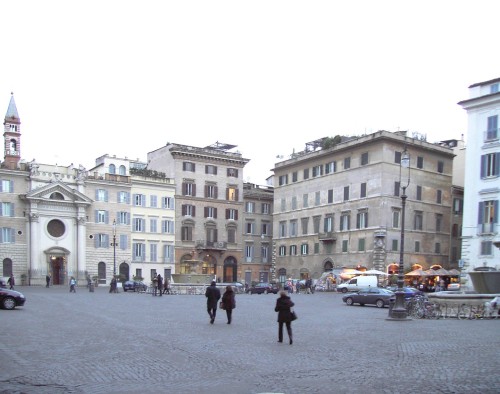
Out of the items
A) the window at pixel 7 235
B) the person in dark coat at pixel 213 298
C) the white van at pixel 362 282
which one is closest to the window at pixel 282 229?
the white van at pixel 362 282

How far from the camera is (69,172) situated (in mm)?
59500

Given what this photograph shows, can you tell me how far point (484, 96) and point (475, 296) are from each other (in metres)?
25.5

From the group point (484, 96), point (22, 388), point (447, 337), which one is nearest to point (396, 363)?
point (447, 337)

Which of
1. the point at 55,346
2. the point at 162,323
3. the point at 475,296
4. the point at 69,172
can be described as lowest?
the point at 55,346

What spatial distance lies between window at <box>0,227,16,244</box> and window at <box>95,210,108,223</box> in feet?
29.2

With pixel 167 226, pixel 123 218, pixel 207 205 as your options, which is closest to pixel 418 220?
pixel 207 205

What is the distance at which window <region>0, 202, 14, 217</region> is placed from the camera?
2135 inches

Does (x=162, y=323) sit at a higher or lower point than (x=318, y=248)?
lower

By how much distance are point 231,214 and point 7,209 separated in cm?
2683

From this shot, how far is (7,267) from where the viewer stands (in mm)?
54312

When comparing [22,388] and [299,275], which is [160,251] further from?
[22,388]

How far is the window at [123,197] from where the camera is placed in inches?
2429

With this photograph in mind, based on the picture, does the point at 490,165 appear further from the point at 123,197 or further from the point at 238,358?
the point at 123,197

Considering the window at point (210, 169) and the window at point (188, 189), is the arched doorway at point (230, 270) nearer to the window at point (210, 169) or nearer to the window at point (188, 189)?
the window at point (188, 189)
